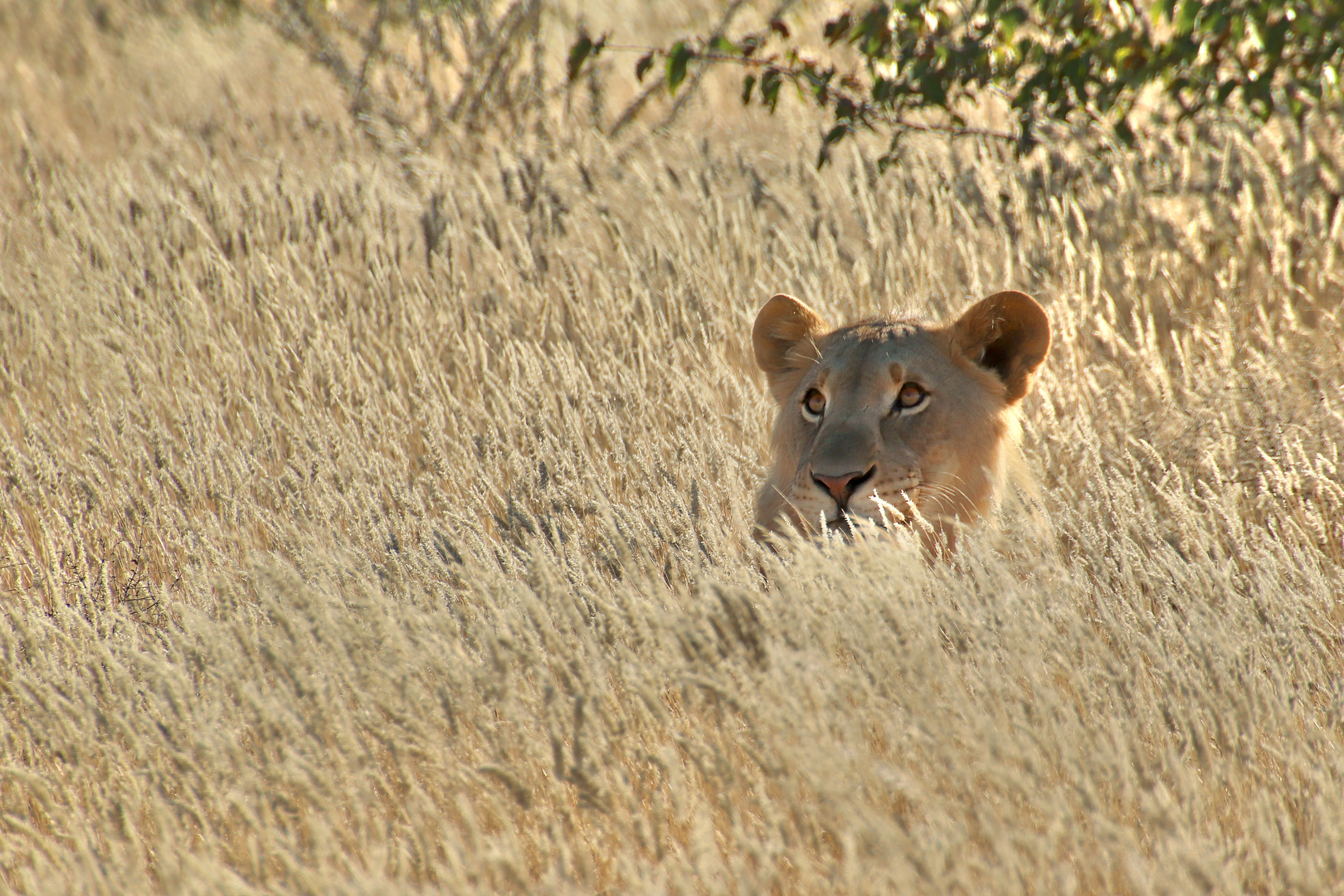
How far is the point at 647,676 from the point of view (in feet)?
9.05

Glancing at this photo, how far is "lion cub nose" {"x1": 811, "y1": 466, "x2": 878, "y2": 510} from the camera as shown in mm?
3660

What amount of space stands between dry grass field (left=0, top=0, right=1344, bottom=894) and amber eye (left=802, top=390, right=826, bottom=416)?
1.12 ft

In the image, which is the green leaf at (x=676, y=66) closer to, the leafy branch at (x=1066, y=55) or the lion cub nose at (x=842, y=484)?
the leafy branch at (x=1066, y=55)

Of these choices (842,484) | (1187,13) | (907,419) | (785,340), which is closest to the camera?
(842,484)

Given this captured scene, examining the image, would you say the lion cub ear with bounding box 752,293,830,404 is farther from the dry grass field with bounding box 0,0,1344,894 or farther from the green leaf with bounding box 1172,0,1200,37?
the green leaf with bounding box 1172,0,1200,37

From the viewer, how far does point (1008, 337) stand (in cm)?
421

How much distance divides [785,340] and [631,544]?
1.29 meters

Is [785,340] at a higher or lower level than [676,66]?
lower

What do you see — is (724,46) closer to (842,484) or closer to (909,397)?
(909,397)

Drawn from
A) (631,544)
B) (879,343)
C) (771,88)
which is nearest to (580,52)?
(771,88)

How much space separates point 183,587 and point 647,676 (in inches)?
78.8

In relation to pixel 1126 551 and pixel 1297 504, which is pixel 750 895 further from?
pixel 1297 504

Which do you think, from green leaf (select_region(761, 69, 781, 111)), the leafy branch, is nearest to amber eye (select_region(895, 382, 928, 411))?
the leafy branch

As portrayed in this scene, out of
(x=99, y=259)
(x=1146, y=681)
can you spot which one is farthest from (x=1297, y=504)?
(x=99, y=259)
